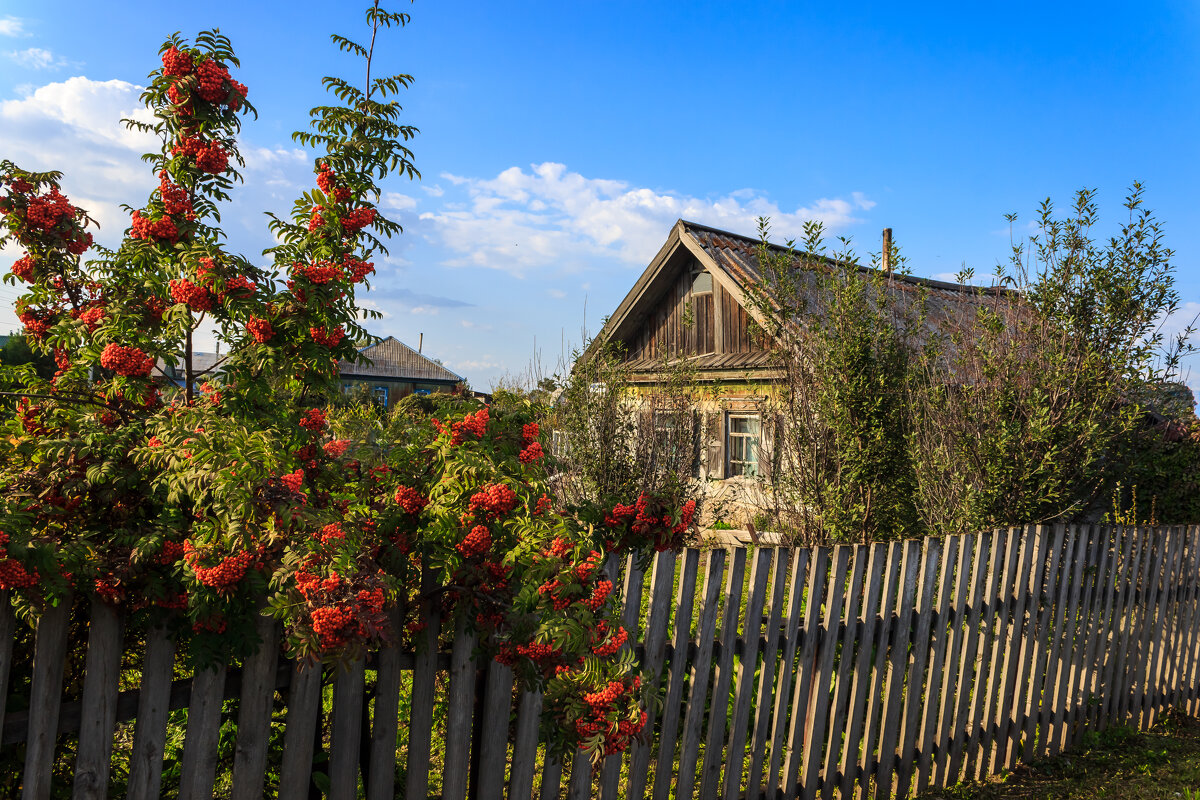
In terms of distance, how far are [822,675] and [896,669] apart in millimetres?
642

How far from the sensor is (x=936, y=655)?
411 centimetres

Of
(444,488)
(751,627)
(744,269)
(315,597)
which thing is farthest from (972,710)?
(744,269)

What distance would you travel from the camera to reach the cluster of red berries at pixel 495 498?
2174 mm

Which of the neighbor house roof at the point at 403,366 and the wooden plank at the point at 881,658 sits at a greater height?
the neighbor house roof at the point at 403,366

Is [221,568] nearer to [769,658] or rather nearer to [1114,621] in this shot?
[769,658]

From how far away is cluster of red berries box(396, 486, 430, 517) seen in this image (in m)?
2.33

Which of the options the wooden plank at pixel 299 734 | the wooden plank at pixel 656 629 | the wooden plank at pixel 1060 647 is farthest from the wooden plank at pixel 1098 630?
the wooden plank at pixel 299 734

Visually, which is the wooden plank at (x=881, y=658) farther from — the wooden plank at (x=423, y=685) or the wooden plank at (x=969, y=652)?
the wooden plank at (x=423, y=685)

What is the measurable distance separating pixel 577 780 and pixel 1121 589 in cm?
439

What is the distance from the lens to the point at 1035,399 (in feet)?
18.8

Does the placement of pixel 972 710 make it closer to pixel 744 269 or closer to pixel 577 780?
pixel 577 780

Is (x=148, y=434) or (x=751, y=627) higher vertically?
(x=148, y=434)

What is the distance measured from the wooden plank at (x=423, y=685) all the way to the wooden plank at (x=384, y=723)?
64 mm

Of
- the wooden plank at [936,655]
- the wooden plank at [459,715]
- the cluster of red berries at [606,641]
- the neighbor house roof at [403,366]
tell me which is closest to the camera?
Result: the cluster of red berries at [606,641]
